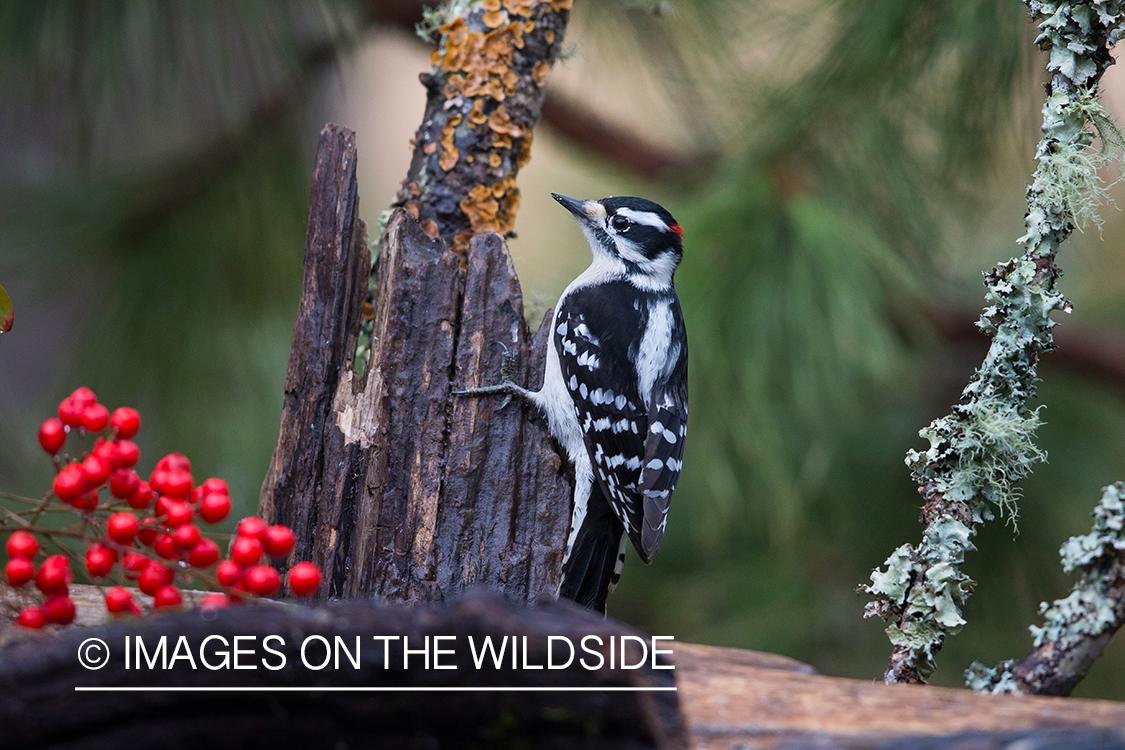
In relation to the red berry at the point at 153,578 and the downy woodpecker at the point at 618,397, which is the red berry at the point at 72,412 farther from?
the downy woodpecker at the point at 618,397

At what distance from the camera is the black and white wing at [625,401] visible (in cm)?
196

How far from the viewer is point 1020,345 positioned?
1354 mm

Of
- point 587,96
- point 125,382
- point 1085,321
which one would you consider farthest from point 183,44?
point 1085,321

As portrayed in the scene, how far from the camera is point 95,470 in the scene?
1175mm

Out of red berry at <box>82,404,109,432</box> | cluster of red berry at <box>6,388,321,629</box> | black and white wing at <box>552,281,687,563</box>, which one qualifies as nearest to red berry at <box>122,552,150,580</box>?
cluster of red berry at <box>6,388,321,629</box>

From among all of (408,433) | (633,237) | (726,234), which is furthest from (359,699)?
(726,234)

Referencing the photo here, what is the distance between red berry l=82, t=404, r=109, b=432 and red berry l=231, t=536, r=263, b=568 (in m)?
0.32

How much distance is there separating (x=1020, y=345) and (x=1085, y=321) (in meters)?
2.05

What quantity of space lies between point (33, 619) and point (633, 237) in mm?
1685

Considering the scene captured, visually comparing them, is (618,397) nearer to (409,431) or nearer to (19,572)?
(409,431)

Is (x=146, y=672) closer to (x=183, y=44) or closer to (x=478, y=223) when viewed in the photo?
(x=478, y=223)

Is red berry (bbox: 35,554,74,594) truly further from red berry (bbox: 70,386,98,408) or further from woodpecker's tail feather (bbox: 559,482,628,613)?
woodpecker's tail feather (bbox: 559,482,628,613)

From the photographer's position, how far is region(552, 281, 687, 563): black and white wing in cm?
196
